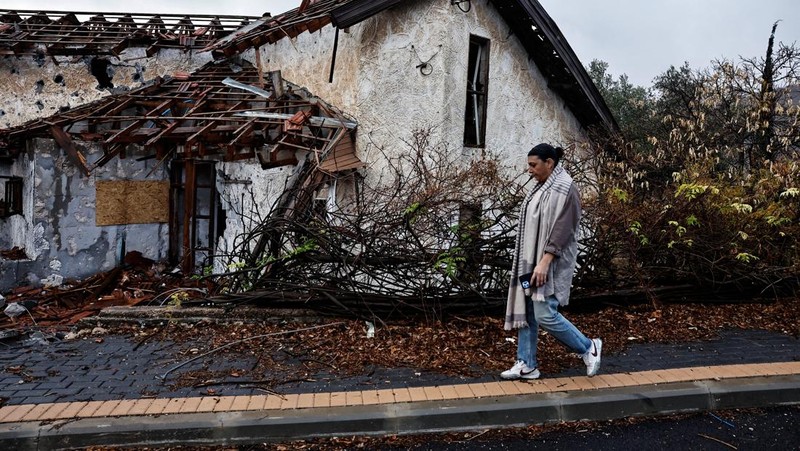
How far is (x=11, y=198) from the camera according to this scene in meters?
10.2

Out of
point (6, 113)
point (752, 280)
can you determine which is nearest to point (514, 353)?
point (752, 280)

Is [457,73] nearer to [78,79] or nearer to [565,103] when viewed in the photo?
[565,103]

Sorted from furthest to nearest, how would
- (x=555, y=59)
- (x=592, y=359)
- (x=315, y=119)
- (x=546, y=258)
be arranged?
(x=555, y=59), (x=315, y=119), (x=592, y=359), (x=546, y=258)

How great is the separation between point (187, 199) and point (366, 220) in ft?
19.0

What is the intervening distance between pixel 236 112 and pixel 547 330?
594 cm

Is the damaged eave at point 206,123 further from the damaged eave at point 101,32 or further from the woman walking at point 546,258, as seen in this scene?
the woman walking at point 546,258

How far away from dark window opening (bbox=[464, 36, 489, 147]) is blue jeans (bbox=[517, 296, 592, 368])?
202 inches

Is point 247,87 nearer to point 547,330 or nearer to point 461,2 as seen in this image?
point 461,2

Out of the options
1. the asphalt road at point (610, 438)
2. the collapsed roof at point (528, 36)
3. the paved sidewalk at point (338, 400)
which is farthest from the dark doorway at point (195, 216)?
the asphalt road at point (610, 438)

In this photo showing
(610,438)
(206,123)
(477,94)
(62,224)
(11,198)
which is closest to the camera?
(610,438)

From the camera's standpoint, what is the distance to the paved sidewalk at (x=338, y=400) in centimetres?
384

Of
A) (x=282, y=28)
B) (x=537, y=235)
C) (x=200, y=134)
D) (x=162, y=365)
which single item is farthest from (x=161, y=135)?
(x=537, y=235)

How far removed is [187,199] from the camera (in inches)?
420

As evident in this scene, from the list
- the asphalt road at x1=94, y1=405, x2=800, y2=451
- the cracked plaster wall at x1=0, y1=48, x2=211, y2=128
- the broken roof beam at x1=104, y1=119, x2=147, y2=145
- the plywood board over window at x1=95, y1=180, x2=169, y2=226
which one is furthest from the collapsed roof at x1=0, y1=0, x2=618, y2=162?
the asphalt road at x1=94, y1=405, x2=800, y2=451
